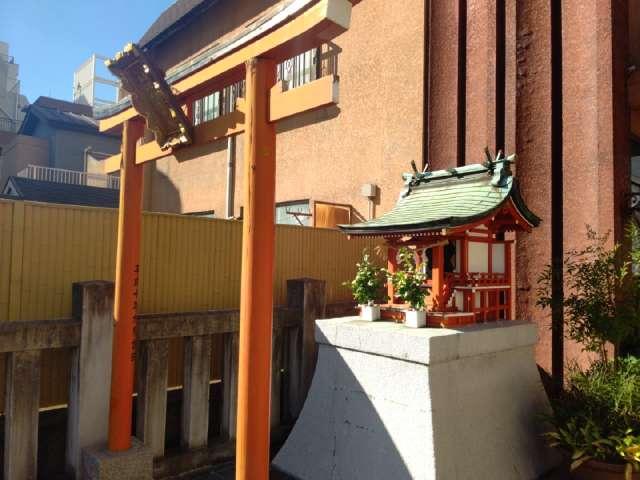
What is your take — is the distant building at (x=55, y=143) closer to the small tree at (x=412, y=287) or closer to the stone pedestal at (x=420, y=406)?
the stone pedestal at (x=420, y=406)

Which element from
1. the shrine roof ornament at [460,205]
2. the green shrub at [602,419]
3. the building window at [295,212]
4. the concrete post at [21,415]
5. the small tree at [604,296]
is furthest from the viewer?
the building window at [295,212]

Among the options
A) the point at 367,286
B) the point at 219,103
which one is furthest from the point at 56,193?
the point at 367,286

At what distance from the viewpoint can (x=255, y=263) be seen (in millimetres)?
4172

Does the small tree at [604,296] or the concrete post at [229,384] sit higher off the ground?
the small tree at [604,296]

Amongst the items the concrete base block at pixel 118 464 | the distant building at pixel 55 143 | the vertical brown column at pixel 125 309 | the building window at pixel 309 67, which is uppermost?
the distant building at pixel 55 143

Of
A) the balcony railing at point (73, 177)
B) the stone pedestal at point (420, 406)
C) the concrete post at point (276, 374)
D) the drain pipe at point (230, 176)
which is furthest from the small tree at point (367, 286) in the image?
the balcony railing at point (73, 177)

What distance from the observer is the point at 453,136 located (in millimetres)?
10398

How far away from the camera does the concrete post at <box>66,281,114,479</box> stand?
578 cm

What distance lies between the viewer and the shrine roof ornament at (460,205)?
666 cm

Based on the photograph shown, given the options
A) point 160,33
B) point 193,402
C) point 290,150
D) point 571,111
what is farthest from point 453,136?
point 160,33

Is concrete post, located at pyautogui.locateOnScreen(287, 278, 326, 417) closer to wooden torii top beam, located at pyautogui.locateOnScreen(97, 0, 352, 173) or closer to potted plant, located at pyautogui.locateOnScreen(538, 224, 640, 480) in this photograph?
wooden torii top beam, located at pyautogui.locateOnScreen(97, 0, 352, 173)

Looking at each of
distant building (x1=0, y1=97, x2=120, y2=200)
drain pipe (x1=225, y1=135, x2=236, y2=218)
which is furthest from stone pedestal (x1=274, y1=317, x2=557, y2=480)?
distant building (x1=0, y1=97, x2=120, y2=200)

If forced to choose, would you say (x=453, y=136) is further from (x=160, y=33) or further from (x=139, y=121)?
(x=160, y=33)

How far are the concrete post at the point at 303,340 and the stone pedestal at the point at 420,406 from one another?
830 mm
